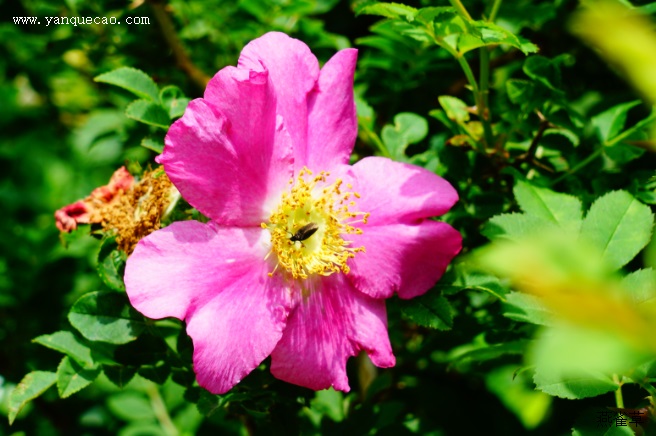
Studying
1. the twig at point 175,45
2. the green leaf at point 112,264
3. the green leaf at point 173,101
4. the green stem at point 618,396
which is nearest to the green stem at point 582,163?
the green stem at point 618,396

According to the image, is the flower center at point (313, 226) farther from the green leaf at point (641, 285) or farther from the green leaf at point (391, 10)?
the green leaf at point (641, 285)

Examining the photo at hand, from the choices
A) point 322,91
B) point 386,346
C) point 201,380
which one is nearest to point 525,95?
point 322,91

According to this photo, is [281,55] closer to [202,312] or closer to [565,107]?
[202,312]

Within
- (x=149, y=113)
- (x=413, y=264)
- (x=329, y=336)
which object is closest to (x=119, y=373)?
(x=329, y=336)

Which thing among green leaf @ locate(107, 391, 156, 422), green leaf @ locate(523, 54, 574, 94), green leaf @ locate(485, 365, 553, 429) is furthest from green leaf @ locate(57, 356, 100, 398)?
green leaf @ locate(485, 365, 553, 429)

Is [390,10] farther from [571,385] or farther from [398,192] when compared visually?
[571,385]
